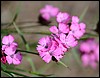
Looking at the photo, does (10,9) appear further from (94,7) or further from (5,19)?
(94,7)

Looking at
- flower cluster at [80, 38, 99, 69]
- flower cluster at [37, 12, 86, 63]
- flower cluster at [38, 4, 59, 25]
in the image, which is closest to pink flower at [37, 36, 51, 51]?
flower cluster at [37, 12, 86, 63]

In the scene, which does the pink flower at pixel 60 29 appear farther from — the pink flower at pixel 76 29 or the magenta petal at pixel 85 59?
the magenta petal at pixel 85 59

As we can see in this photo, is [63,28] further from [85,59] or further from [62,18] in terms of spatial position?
[85,59]

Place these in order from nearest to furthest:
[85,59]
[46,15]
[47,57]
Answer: [47,57], [46,15], [85,59]

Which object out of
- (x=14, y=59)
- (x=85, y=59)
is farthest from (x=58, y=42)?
(x=85, y=59)

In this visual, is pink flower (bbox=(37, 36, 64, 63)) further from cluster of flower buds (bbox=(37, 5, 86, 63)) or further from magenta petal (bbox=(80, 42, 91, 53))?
magenta petal (bbox=(80, 42, 91, 53))

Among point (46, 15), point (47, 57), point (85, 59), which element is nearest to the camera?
point (47, 57)

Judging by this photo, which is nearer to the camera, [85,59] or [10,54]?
[10,54]

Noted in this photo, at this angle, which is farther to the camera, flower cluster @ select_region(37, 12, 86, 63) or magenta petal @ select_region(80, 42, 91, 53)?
magenta petal @ select_region(80, 42, 91, 53)

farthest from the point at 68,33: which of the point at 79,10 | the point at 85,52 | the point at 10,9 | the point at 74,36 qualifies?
the point at 79,10
